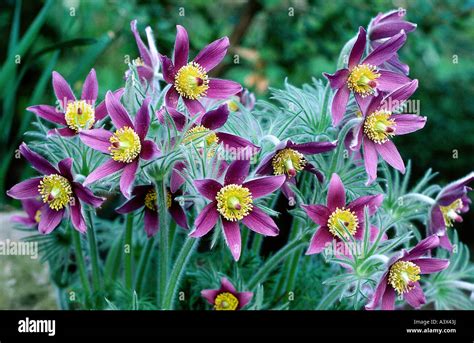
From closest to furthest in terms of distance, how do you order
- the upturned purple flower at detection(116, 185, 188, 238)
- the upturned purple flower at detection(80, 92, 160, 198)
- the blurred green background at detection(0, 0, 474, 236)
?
the upturned purple flower at detection(80, 92, 160, 198), the upturned purple flower at detection(116, 185, 188, 238), the blurred green background at detection(0, 0, 474, 236)

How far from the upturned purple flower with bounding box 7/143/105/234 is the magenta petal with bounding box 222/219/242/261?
163 millimetres

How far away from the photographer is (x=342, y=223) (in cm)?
89

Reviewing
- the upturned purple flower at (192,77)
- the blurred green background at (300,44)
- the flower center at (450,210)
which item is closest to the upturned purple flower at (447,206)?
the flower center at (450,210)

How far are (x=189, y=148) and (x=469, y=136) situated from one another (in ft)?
4.79

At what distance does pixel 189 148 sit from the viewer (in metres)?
0.86

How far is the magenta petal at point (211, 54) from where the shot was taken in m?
0.95

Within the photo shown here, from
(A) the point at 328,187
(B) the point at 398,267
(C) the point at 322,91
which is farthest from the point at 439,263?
(C) the point at 322,91

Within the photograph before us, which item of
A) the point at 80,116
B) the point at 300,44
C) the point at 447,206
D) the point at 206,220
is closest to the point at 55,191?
the point at 80,116

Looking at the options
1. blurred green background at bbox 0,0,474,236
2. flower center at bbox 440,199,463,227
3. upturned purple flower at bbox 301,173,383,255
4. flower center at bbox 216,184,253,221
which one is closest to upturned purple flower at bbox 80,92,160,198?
flower center at bbox 216,184,253,221

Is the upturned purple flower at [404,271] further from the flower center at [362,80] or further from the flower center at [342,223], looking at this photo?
the flower center at [362,80]

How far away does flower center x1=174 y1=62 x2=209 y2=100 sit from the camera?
36.0 inches

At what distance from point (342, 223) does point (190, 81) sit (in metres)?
0.27

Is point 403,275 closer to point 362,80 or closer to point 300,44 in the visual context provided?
point 362,80

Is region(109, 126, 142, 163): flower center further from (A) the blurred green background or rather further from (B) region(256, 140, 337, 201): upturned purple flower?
(A) the blurred green background
